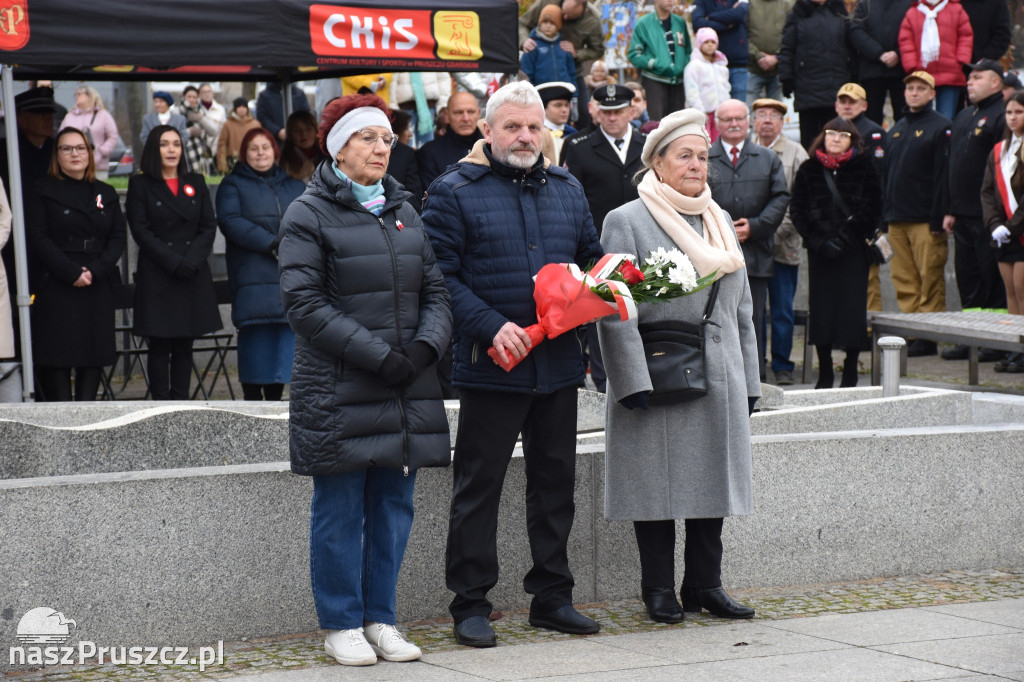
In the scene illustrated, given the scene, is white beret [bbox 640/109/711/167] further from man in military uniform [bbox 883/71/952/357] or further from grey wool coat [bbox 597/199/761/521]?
man in military uniform [bbox 883/71/952/357]

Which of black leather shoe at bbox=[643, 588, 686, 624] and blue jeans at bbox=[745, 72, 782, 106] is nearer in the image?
black leather shoe at bbox=[643, 588, 686, 624]

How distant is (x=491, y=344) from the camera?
5.53 metres

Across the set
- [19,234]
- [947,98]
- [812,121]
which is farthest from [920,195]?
[19,234]

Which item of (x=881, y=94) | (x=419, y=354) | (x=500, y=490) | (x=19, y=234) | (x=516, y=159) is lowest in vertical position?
(x=500, y=490)

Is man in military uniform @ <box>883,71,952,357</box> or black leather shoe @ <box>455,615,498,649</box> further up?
man in military uniform @ <box>883,71,952,357</box>

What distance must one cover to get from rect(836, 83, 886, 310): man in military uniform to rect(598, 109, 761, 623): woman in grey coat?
272 inches

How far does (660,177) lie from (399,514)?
1763 millimetres

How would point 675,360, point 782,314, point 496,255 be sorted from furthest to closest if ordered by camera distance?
point 782,314
point 675,360
point 496,255

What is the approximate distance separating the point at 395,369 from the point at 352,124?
36.8 inches

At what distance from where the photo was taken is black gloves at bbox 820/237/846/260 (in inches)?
424

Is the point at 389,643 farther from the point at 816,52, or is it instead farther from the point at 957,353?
the point at 816,52

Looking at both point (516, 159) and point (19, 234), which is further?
point (19, 234)

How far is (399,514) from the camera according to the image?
17.8 ft

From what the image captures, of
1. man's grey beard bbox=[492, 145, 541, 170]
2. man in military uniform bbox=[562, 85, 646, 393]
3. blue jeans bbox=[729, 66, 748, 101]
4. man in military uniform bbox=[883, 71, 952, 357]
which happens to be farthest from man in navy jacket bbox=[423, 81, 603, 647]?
blue jeans bbox=[729, 66, 748, 101]
